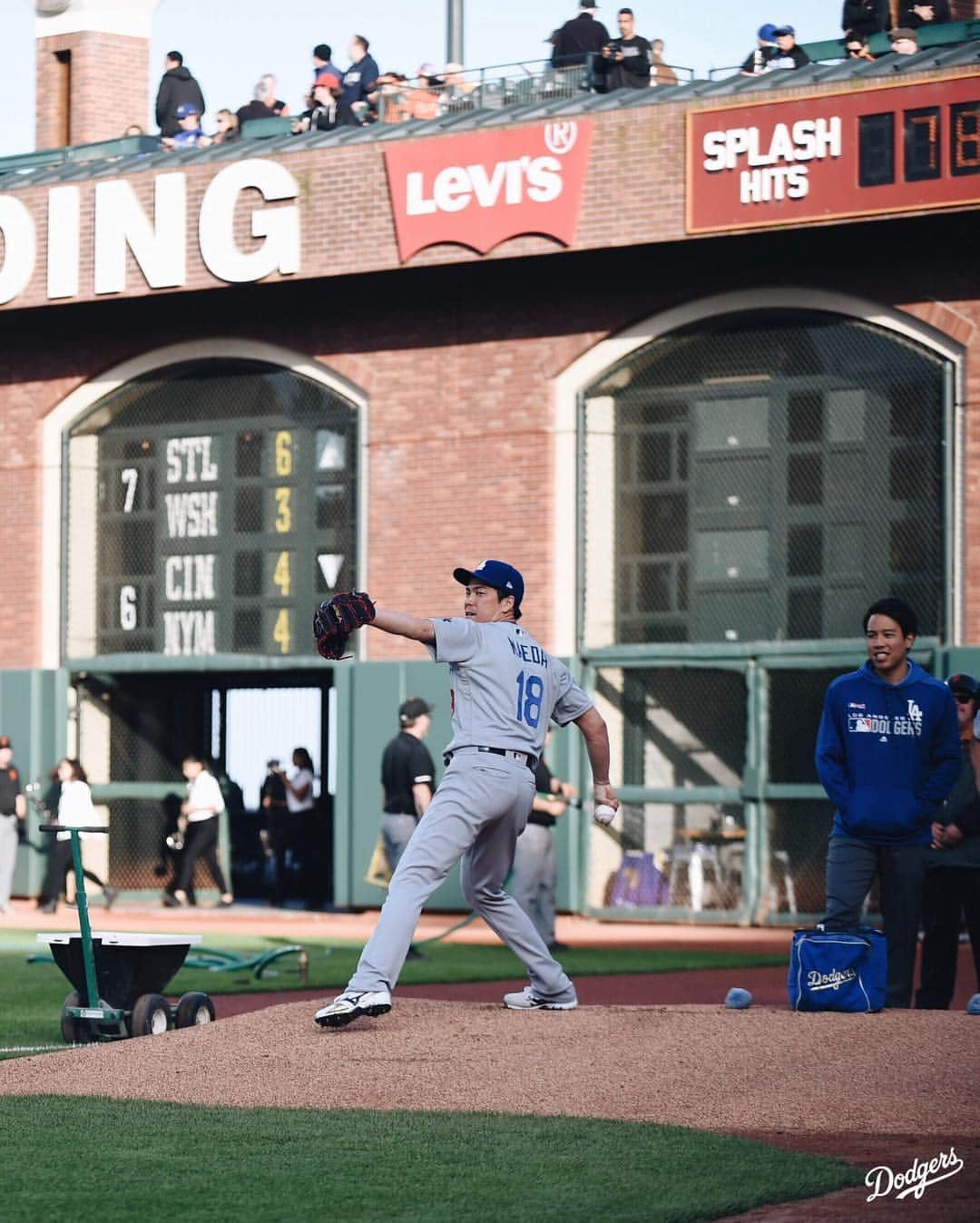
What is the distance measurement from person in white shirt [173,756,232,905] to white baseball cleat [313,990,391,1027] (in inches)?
521

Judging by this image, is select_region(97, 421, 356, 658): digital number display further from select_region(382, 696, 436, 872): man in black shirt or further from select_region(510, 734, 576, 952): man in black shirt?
select_region(510, 734, 576, 952): man in black shirt

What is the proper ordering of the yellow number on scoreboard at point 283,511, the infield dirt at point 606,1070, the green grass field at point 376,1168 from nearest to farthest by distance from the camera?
the green grass field at point 376,1168 → the infield dirt at point 606,1070 → the yellow number on scoreboard at point 283,511

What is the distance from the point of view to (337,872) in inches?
861

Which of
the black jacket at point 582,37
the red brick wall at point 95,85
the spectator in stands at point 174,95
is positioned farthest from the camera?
the red brick wall at point 95,85

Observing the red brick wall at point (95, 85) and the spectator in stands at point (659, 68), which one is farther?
the red brick wall at point (95, 85)

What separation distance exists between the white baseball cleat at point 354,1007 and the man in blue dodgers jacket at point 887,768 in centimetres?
229

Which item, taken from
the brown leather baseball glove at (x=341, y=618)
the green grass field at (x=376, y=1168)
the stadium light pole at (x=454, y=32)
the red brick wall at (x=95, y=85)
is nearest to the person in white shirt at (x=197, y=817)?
the stadium light pole at (x=454, y=32)

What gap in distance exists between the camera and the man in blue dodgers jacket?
986 cm

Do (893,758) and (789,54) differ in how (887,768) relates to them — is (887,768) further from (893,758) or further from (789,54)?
(789,54)

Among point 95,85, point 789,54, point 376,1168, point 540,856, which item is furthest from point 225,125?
point 376,1168

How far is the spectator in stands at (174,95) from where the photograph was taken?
2361 cm

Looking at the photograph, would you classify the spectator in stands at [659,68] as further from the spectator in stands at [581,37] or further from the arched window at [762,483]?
the arched window at [762,483]

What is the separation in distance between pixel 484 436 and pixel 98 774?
608cm

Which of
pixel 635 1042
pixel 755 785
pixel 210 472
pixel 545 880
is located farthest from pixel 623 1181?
pixel 210 472
